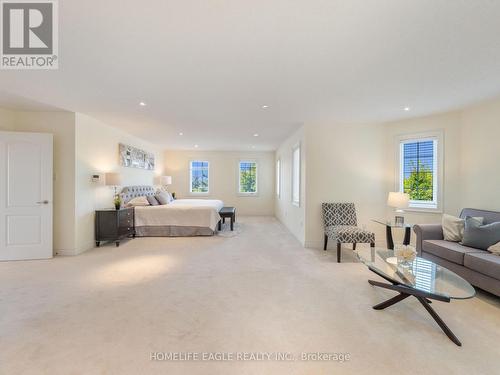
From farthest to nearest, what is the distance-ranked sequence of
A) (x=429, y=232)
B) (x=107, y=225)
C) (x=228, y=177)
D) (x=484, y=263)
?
(x=228, y=177), (x=107, y=225), (x=429, y=232), (x=484, y=263)

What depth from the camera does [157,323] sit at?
2.13 meters

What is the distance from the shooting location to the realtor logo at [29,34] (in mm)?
1750

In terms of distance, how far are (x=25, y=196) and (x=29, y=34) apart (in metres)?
3.04

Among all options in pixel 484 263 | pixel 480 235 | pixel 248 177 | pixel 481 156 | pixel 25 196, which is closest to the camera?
pixel 484 263

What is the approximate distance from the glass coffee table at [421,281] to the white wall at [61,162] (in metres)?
4.82

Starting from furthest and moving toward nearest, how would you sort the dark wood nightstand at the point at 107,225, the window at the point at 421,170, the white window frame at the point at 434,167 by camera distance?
the dark wood nightstand at the point at 107,225 < the window at the point at 421,170 < the white window frame at the point at 434,167

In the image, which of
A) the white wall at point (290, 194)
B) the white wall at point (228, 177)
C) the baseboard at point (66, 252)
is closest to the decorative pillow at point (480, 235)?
the white wall at point (290, 194)

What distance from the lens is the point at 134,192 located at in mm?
6117

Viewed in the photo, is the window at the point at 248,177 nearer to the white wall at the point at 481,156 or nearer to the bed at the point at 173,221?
the bed at the point at 173,221

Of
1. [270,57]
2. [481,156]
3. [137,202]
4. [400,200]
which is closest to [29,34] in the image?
[270,57]

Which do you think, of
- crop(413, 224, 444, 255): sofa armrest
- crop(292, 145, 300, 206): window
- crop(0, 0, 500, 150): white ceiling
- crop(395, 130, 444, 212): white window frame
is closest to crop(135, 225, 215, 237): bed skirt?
crop(292, 145, 300, 206): window

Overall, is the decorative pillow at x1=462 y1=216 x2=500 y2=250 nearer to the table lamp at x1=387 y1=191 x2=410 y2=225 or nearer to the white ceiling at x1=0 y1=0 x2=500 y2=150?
the table lamp at x1=387 y1=191 x2=410 y2=225

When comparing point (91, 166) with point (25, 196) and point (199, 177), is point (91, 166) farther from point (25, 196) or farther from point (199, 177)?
point (199, 177)

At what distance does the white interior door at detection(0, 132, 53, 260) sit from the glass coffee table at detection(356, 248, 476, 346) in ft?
16.5
